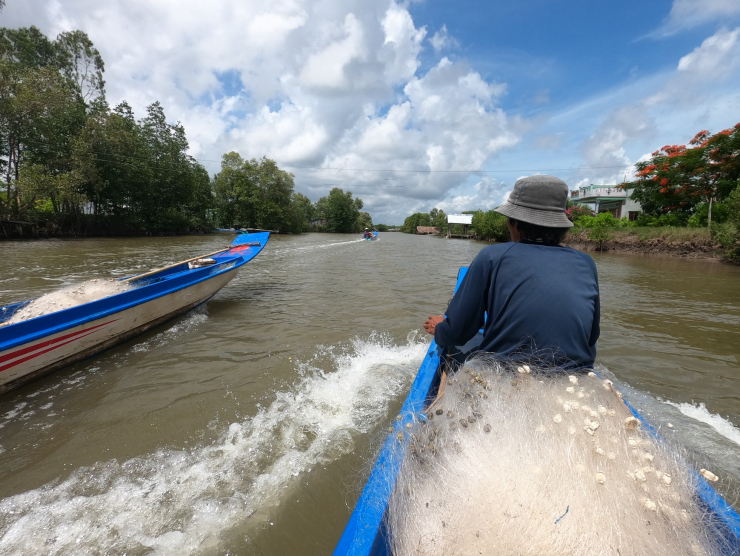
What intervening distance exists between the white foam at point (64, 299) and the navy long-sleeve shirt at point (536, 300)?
529 cm

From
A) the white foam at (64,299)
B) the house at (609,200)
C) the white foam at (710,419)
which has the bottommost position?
the white foam at (710,419)

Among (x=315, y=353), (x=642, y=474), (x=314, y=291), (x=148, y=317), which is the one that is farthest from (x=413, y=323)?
(x=642, y=474)

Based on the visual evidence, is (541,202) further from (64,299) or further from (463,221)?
(463,221)

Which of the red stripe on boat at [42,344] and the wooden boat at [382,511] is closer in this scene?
the wooden boat at [382,511]

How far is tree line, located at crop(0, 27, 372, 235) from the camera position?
2223 cm

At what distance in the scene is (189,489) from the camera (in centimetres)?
234

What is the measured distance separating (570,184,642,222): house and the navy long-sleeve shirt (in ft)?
160

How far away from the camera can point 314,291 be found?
9.06 meters

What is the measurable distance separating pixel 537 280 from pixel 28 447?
4169mm

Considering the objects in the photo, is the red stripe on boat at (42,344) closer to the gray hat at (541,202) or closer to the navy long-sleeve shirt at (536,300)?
the navy long-sleeve shirt at (536,300)

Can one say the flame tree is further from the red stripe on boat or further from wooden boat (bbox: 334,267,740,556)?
the red stripe on boat

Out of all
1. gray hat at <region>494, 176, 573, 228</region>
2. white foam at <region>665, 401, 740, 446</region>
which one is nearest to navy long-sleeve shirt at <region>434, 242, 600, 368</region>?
gray hat at <region>494, 176, 573, 228</region>

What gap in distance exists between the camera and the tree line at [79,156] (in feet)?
72.9

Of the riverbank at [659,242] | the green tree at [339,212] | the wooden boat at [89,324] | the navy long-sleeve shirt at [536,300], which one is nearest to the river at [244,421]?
the wooden boat at [89,324]
